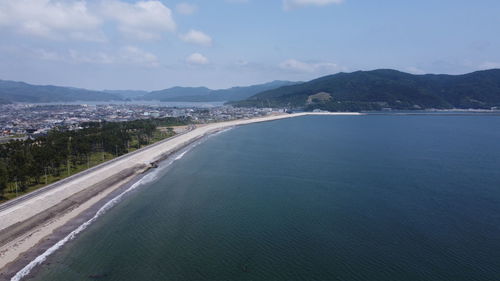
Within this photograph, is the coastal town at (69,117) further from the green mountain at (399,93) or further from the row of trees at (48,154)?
the green mountain at (399,93)

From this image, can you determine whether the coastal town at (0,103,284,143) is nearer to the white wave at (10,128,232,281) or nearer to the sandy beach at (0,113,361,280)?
the sandy beach at (0,113,361,280)

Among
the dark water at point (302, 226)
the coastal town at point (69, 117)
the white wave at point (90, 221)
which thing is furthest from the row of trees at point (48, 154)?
the coastal town at point (69, 117)

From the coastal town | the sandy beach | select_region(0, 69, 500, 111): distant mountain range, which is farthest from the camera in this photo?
select_region(0, 69, 500, 111): distant mountain range

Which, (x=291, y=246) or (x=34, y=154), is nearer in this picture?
(x=291, y=246)

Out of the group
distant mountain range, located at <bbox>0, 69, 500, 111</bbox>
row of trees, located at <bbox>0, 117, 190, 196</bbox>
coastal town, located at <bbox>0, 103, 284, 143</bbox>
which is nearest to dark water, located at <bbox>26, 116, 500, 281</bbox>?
row of trees, located at <bbox>0, 117, 190, 196</bbox>

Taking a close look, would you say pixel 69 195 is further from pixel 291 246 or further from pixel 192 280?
pixel 291 246

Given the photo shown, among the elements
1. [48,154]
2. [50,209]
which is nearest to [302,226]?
[50,209]

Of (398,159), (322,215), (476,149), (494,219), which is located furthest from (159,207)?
(476,149)
